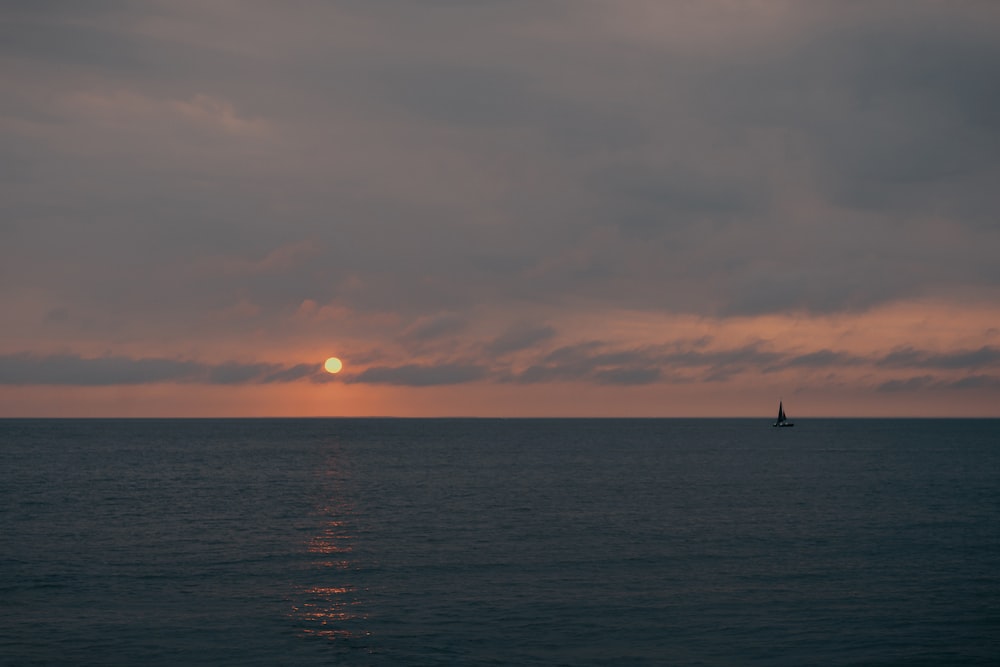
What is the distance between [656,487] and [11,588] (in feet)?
260

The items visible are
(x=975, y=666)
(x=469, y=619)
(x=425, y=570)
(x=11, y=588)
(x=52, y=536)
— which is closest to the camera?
(x=975, y=666)

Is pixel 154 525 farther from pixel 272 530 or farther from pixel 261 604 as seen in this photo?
pixel 261 604

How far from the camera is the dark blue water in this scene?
38344mm

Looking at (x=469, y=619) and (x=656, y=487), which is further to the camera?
(x=656, y=487)

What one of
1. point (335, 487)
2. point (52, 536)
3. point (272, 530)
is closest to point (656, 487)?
point (335, 487)

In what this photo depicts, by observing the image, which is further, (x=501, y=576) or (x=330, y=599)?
(x=501, y=576)

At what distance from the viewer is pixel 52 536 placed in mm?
68812

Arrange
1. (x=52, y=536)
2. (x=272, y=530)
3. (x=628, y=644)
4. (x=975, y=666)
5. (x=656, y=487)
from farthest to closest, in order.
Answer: (x=656, y=487) → (x=272, y=530) → (x=52, y=536) → (x=628, y=644) → (x=975, y=666)

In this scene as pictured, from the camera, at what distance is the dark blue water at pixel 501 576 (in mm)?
38344

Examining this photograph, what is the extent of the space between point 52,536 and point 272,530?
1707 centimetres

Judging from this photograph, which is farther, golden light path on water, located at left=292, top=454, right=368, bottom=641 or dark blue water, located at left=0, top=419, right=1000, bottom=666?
golden light path on water, located at left=292, top=454, right=368, bottom=641

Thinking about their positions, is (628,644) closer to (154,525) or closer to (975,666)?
(975,666)

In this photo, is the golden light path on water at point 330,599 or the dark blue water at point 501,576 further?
the golden light path on water at point 330,599

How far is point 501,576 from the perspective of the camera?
52.3m
